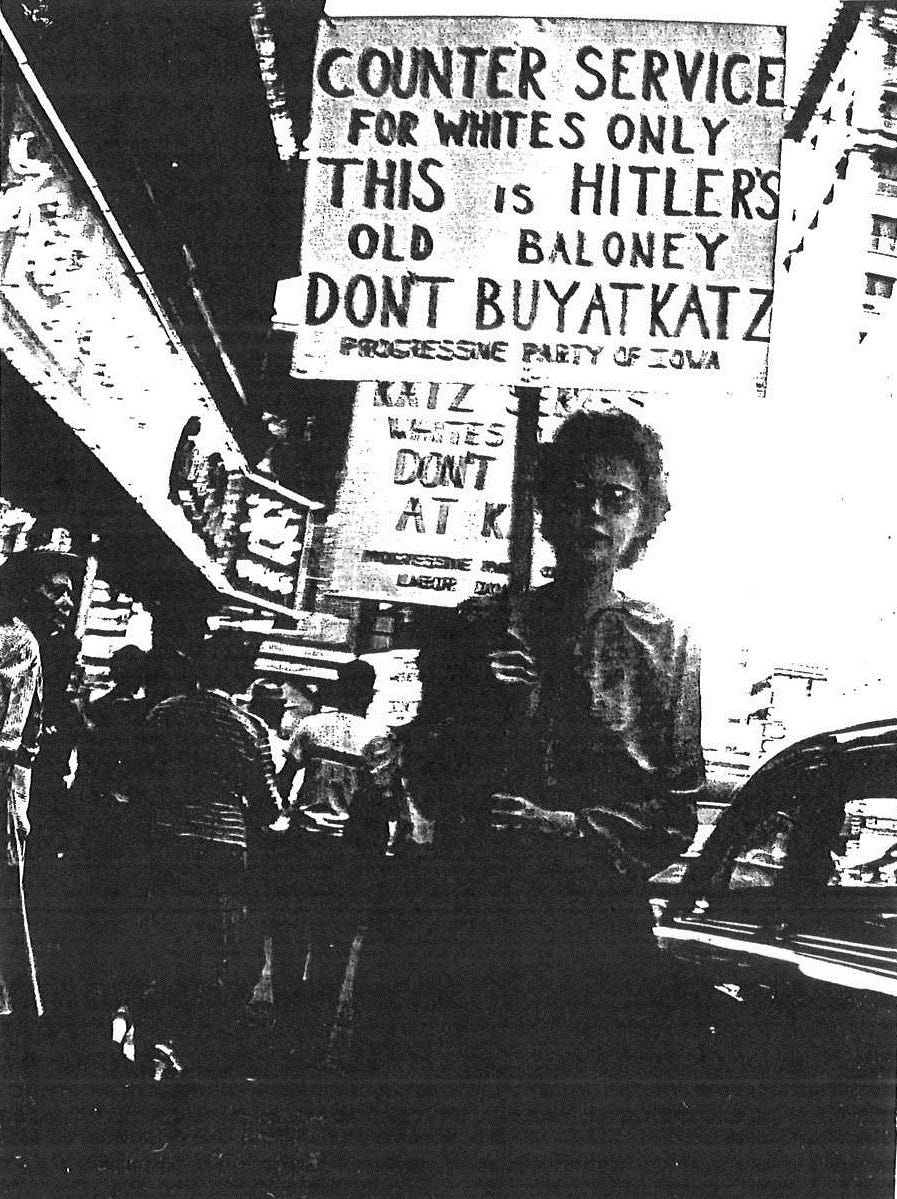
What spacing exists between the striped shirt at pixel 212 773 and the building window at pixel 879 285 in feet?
3.77

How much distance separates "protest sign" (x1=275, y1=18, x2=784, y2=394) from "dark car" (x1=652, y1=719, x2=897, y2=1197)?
2.25ft

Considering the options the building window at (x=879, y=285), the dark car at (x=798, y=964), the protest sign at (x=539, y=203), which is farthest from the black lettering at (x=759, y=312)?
the dark car at (x=798, y=964)

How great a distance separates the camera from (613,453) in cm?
161

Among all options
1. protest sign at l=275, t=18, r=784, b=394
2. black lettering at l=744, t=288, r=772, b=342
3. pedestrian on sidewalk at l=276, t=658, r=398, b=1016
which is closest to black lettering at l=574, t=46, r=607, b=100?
protest sign at l=275, t=18, r=784, b=394

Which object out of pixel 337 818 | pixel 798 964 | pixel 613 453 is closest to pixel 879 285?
pixel 613 453

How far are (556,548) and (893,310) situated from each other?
64 centimetres

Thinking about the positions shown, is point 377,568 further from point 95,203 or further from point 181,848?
point 95,203

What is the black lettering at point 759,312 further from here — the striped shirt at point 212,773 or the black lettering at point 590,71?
the striped shirt at point 212,773

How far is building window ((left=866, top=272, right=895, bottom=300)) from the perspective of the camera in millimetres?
1618

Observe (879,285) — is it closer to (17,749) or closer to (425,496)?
(425,496)

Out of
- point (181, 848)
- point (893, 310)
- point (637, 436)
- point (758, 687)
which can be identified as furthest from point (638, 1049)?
point (893, 310)

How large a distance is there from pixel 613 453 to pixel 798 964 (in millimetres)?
809

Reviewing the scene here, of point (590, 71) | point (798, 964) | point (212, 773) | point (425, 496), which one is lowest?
point (798, 964)

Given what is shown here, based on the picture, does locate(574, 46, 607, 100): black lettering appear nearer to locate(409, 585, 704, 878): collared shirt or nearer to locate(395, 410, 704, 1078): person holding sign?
A: locate(395, 410, 704, 1078): person holding sign
